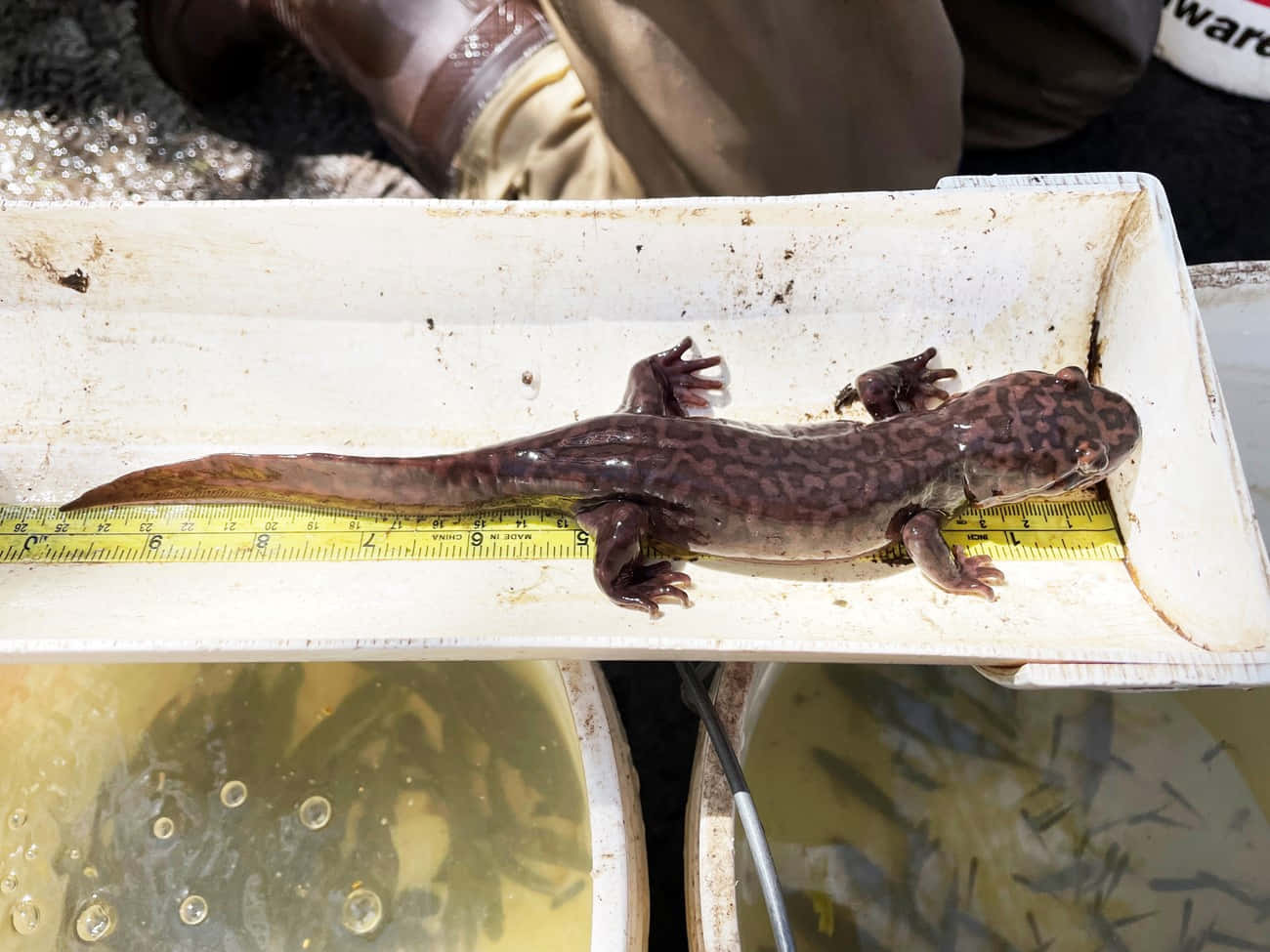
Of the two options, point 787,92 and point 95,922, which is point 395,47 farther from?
point 95,922

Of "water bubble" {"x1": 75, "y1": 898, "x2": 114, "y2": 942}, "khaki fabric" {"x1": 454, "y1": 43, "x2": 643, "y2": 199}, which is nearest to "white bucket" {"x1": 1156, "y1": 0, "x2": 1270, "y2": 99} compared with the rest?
"khaki fabric" {"x1": 454, "y1": 43, "x2": 643, "y2": 199}

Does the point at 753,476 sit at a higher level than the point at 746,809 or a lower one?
higher

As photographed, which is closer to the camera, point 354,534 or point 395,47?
point 354,534

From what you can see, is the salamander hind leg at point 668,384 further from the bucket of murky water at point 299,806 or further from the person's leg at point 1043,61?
the person's leg at point 1043,61

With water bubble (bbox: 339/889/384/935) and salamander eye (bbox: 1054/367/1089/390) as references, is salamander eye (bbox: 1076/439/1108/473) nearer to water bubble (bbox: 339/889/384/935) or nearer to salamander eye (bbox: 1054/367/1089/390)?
salamander eye (bbox: 1054/367/1089/390)

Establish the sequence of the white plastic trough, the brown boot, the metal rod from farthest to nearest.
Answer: the brown boot
the white plastic trough
the metal rod

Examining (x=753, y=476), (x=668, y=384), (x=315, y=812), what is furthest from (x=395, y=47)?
(x=315, y=812)

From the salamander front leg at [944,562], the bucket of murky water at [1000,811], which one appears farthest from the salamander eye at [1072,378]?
the bucket of murky water at [1000,811]
